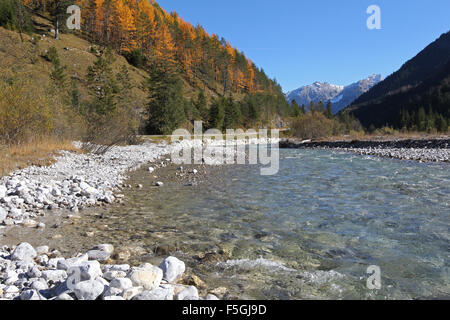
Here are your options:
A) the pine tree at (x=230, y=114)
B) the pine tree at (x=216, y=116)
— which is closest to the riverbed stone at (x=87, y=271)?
the pine tree at (x=216, y=116)

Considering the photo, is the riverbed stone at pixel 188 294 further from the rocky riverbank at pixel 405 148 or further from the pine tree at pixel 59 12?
the pine tree at pixel 59 12

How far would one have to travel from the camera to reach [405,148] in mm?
30109

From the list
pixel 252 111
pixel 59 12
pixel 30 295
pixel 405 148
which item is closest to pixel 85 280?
pixel 30 295

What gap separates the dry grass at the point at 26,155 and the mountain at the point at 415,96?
200 feet

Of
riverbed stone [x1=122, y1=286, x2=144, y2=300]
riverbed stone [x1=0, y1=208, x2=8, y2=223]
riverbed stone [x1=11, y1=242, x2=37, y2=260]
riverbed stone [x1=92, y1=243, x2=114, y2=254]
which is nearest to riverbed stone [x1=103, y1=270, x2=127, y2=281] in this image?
riverbed stone [x1=122, y1=286, x2=144, y2=300]

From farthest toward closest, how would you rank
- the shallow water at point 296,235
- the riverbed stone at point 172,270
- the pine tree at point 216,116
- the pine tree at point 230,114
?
the pine tree at point 230,114, the pine tree at point 216,116, the shallow water at point 296,235, the riverbed stone at point 172,270

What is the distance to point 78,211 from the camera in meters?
7.49

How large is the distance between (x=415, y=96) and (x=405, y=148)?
359ft

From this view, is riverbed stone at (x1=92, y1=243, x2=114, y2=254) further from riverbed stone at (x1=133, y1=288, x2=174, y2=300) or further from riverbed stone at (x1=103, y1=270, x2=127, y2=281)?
riverbed stone at (x1=133, y1=288, x2=174, y2=300)

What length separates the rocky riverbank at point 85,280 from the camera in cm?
311
